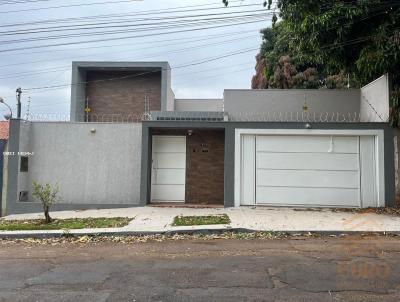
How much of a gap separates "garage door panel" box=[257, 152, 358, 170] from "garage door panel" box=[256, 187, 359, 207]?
0.73 meters

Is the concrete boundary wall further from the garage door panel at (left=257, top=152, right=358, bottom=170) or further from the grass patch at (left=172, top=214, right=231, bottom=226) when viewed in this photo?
the garage door panel at (left=257, top=152, right=358, bottom=170)

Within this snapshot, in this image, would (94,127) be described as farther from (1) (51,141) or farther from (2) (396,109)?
(2) (396,109)

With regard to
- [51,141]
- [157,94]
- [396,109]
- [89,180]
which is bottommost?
[89,180]

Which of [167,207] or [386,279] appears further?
[167,207]

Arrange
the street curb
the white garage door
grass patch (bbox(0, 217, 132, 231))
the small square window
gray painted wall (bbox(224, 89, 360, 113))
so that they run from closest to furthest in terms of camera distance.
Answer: the street curb, grass patch (bbox(0, 217, 132, 231)), the white garage door, the small square window, gray painted wall (bbox(224, 89, 360, 113))

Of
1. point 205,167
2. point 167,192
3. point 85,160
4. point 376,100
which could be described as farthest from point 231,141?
point 376,100

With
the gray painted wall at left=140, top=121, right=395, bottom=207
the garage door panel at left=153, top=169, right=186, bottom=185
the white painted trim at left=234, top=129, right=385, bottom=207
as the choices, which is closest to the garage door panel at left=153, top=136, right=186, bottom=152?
the garage door panel at left=153, top=169, right=186, bottom=185

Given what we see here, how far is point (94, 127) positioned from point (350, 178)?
8749mm

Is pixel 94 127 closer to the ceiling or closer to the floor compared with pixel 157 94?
closer to the floor

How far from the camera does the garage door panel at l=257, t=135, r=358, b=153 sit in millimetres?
13891

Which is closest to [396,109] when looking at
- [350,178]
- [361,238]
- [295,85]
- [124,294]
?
[350,178]

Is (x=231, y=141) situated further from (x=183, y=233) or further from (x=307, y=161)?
(x=183, y=233)

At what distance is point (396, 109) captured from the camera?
13234mm

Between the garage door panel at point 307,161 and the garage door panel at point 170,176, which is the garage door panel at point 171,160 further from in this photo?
the garage door panel at point 307,161
